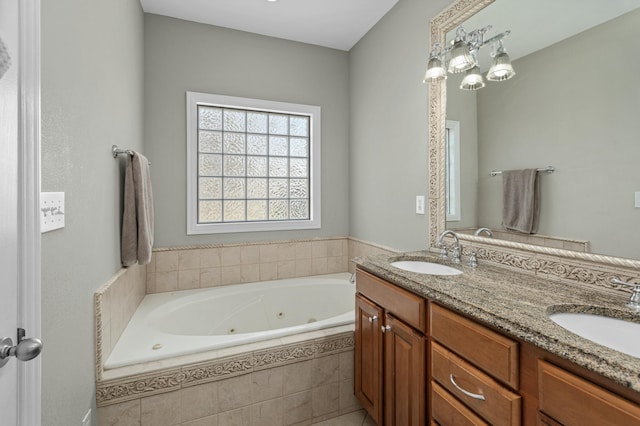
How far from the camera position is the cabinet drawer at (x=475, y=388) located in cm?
84

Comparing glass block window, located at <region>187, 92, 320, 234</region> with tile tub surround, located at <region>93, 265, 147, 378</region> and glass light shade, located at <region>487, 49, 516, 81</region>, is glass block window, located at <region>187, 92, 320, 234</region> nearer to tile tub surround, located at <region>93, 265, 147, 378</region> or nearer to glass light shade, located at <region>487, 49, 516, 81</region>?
tile tub surround, located at <region>93, 265, 147, 378</region>

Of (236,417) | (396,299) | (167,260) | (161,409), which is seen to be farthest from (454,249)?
(167,260)

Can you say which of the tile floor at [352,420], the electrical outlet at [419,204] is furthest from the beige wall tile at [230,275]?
the electrical outlet at [419,204]

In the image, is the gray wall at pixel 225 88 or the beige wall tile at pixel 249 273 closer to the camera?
the gray wall at pixel 225 88

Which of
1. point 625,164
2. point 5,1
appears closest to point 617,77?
point 625,164

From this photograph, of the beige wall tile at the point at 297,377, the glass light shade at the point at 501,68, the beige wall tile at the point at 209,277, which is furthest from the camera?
the beige wall tile at the point at 209,277

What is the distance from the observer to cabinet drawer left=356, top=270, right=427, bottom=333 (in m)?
1.22

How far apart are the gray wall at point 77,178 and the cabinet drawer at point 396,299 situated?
1284 mm

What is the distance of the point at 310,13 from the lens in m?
2.38

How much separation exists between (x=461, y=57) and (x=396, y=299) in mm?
1364

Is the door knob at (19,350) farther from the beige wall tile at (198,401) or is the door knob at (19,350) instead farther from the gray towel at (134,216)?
the gray towel at (134,216)

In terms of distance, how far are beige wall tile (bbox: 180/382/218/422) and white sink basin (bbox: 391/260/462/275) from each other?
118 centimetres

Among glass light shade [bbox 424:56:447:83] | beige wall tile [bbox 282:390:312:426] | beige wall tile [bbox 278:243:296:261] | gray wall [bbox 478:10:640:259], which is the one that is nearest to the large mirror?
gray wall [bbox 478:10:640:259]

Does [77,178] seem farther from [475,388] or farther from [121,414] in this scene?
[475,388]
